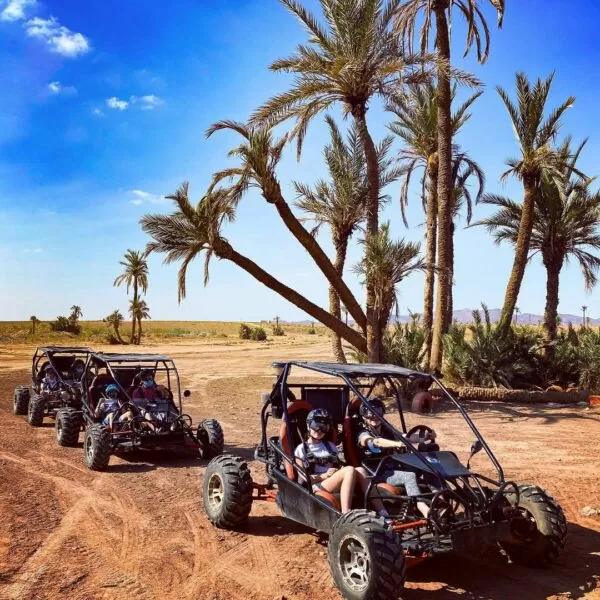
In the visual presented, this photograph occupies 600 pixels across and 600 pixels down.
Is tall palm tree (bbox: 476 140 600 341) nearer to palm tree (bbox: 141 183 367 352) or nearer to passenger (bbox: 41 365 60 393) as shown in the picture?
palm tree (bbox: 141 183 367 352)

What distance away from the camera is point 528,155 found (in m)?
19.5

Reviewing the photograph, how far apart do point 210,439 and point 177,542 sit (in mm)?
3528

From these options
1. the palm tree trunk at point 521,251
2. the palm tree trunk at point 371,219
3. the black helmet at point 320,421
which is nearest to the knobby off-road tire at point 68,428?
the black helmet at point 320,421

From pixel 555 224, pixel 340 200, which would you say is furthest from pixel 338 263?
pixel 555 224

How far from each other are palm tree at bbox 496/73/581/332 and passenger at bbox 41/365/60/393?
12774mm

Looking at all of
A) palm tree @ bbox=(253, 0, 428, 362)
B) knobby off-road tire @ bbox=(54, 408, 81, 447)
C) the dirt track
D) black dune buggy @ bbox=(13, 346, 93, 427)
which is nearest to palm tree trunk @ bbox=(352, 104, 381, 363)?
palm tree @ bbox=(253, 0, 428, 362)

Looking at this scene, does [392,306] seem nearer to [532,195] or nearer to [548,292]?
[532,195]

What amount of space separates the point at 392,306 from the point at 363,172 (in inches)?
203

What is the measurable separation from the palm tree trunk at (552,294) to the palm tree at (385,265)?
8147 millimetres

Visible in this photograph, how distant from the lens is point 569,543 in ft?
20.1

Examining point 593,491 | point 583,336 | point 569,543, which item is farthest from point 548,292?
point 569,543

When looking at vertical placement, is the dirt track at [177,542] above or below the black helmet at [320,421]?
below

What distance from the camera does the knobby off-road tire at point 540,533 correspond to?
526cm

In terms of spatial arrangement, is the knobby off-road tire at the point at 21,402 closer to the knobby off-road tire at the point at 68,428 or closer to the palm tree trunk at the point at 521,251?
the knobby off-road tire at the point at 68,428
